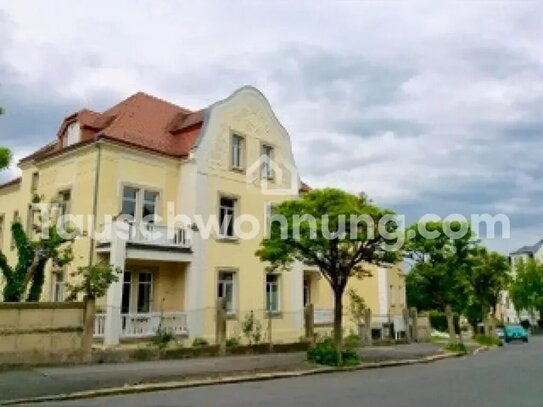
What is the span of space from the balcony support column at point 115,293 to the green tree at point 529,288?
200ft

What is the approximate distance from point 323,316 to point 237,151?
366 inches

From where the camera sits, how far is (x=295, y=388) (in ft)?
41.7

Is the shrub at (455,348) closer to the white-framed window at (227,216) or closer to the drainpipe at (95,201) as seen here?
the white-framed window at (227,216)

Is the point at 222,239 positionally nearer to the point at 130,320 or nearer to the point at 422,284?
the point at 130,320

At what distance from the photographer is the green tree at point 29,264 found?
1777cm

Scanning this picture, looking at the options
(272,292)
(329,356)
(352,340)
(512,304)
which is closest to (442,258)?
(352,340)

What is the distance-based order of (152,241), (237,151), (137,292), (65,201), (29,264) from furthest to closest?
(237,151) < (65,201) < (137,292) < (152,241) < (29,264)

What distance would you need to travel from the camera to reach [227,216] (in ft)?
84.4

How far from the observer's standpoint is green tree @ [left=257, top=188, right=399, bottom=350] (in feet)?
57.6

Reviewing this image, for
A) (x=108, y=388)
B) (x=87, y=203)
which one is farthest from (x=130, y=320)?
(x=108, y=388)

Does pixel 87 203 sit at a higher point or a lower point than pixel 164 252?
higher

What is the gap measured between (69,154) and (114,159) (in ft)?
8.24

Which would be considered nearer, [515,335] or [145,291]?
[145,291]

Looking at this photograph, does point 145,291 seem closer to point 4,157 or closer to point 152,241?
point 152,241
